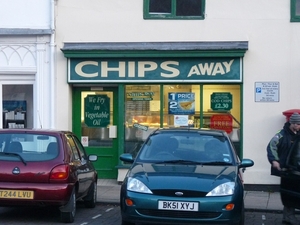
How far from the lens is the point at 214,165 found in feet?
33.3

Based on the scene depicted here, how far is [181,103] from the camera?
1577cm

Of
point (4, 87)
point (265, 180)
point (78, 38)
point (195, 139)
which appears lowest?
point (265, 180)

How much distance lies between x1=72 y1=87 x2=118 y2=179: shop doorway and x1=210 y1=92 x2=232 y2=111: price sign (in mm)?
2443

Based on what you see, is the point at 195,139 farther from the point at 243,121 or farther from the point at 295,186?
the point at 243,121

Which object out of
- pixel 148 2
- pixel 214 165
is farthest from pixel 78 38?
pixel 214 165

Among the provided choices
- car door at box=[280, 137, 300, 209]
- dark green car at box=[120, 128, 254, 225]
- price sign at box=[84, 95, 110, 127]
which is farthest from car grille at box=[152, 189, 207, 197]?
price sign at box=[84, 95, 110, 127]

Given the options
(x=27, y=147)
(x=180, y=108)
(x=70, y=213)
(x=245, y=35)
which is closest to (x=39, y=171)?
(x=27, y=147)

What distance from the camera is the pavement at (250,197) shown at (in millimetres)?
12990

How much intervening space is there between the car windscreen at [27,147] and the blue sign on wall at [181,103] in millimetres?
5670

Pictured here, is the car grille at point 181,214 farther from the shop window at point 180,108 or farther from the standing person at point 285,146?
the shop window at point 180,108

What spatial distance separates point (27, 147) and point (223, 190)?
3.22 metres

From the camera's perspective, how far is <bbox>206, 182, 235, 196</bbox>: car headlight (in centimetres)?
920

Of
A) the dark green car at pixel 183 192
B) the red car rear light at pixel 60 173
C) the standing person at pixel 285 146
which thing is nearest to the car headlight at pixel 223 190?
the dark green car at pixel 183 192

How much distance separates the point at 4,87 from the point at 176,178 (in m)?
8.09
